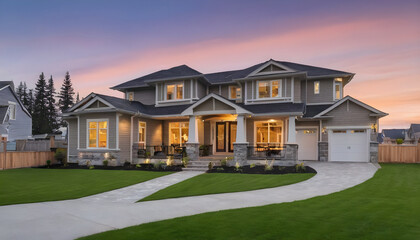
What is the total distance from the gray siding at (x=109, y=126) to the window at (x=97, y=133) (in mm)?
332

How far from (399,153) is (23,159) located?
25.3 meters

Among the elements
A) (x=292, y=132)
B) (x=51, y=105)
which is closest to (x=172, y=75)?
(x=292, y=132)

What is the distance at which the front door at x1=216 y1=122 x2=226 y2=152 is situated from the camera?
18.9 meters

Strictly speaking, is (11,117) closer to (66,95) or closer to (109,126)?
(109,126)

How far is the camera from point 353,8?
14.0 meters

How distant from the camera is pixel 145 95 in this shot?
71.1 feet

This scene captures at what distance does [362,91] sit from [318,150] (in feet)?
49.4

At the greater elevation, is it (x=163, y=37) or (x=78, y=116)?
(x=163, y=37)

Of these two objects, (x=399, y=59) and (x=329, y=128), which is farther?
(x=399, y=59)

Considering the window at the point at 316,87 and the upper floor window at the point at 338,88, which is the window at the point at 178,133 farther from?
the upper floor window at the point at 338,88

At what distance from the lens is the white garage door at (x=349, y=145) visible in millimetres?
17047

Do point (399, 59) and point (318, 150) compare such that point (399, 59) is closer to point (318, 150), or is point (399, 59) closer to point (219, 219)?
point (318, 150)

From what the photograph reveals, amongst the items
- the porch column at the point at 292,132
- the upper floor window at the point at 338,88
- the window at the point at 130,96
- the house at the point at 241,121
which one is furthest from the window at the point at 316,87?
the window at the point at 130,96

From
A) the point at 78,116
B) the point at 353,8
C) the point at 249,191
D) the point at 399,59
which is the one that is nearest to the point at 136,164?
the point at 78,116
